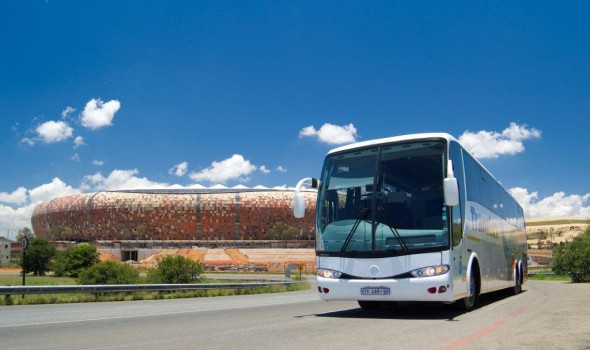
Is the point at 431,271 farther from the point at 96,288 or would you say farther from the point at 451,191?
the point at 96,288

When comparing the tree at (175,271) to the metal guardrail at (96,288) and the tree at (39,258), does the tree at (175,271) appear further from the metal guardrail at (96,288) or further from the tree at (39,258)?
the tree at (39,258)

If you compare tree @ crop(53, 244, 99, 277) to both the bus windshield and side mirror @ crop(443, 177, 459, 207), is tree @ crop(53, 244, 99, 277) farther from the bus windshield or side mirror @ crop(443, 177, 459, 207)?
side mirror @ crop(443, 177, 459, 207)

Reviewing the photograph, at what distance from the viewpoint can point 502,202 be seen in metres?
17.4

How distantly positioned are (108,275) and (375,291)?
29.7 metres

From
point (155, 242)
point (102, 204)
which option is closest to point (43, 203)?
point (102, 204)

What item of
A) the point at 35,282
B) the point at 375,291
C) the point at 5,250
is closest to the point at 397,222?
the point at 375,291

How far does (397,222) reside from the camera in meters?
10.5

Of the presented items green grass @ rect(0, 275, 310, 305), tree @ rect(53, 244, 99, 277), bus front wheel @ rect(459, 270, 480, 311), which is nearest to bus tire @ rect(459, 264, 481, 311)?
bus front wheel @ rect(459, 270, 480, 311)

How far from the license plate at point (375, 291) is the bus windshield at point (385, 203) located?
595 mm

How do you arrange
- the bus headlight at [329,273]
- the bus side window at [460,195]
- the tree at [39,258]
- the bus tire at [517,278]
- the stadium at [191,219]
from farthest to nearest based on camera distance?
the stadium at [191,219]
the tree at [39,258]
the bus tire at [517,278]
the bus headlight at [329,273]
the bus side window at [460,195]

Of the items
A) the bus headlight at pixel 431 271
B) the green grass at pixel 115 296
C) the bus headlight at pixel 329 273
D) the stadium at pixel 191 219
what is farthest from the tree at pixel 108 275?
the stadium at pixel 191 219

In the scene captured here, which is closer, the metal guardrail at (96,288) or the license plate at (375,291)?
the license plate at (375,291)

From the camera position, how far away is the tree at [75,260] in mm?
56750

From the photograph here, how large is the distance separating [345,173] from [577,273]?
2810 centimetres
